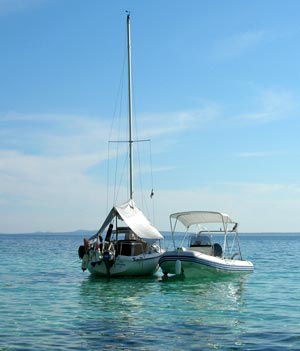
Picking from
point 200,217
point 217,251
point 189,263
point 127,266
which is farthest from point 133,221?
point 217,251

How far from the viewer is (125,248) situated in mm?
32875

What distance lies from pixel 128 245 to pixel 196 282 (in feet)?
15.7

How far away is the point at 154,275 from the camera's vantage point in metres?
34.2

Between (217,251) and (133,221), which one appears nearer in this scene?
(133,221)

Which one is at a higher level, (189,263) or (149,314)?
(189,263)

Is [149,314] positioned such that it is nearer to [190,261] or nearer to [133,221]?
[190,261]

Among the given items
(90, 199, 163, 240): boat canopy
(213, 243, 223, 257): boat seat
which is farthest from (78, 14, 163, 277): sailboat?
(213, 243, 223, 257): boat seat

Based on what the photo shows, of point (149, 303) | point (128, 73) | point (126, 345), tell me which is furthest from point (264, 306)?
point (128, 73)

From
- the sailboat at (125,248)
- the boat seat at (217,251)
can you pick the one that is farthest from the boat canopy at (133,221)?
the boat seat at (217,251)

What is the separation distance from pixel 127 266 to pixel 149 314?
1237cm

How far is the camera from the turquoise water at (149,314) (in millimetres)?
14664

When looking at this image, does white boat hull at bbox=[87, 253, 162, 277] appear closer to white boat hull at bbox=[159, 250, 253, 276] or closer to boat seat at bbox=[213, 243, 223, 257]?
white boat hull at bbox=[159, 250, 253, 276]

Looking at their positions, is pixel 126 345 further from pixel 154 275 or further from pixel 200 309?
pixel 154 275

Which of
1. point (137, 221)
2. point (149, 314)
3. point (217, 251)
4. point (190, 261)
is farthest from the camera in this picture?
point (217, 251)
